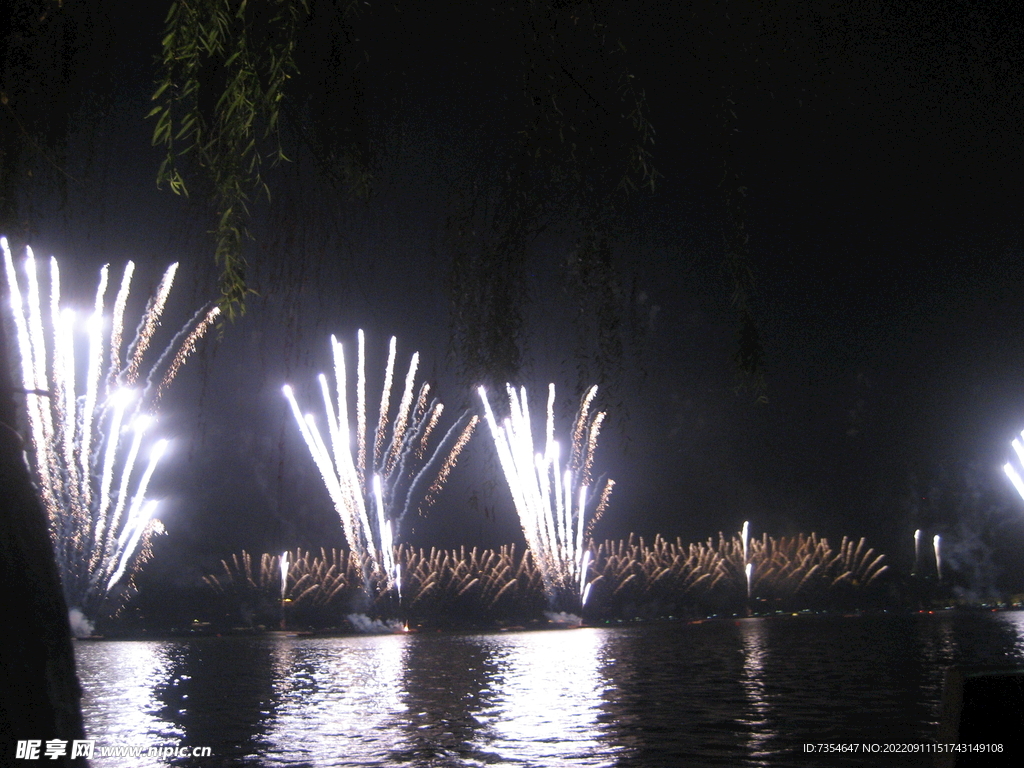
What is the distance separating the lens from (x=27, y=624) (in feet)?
9.30

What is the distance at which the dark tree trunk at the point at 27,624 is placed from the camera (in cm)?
275

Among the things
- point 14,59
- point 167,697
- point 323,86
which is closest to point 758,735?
point 323,86

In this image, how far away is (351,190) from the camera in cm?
419

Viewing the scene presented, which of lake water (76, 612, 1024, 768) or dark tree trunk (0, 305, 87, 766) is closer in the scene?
dark tree trunk (0, 305, 87, 766)

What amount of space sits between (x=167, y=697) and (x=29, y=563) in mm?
15346

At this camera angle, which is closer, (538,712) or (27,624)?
(27,624)

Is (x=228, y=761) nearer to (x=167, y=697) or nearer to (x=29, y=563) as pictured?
(x=29, y=563)

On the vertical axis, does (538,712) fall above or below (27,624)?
below

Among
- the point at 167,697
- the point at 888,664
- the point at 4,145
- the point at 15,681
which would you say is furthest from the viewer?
the point at 888,664

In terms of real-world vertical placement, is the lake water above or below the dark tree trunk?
below

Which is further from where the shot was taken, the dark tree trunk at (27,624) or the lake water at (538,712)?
the lake water at (538,712)

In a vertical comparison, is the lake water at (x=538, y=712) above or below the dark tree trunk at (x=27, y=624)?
below

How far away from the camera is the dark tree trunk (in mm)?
2752

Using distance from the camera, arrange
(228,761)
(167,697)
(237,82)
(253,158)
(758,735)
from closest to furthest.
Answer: (237,82), (253,158), (228,761), (758,735), (167,697)
